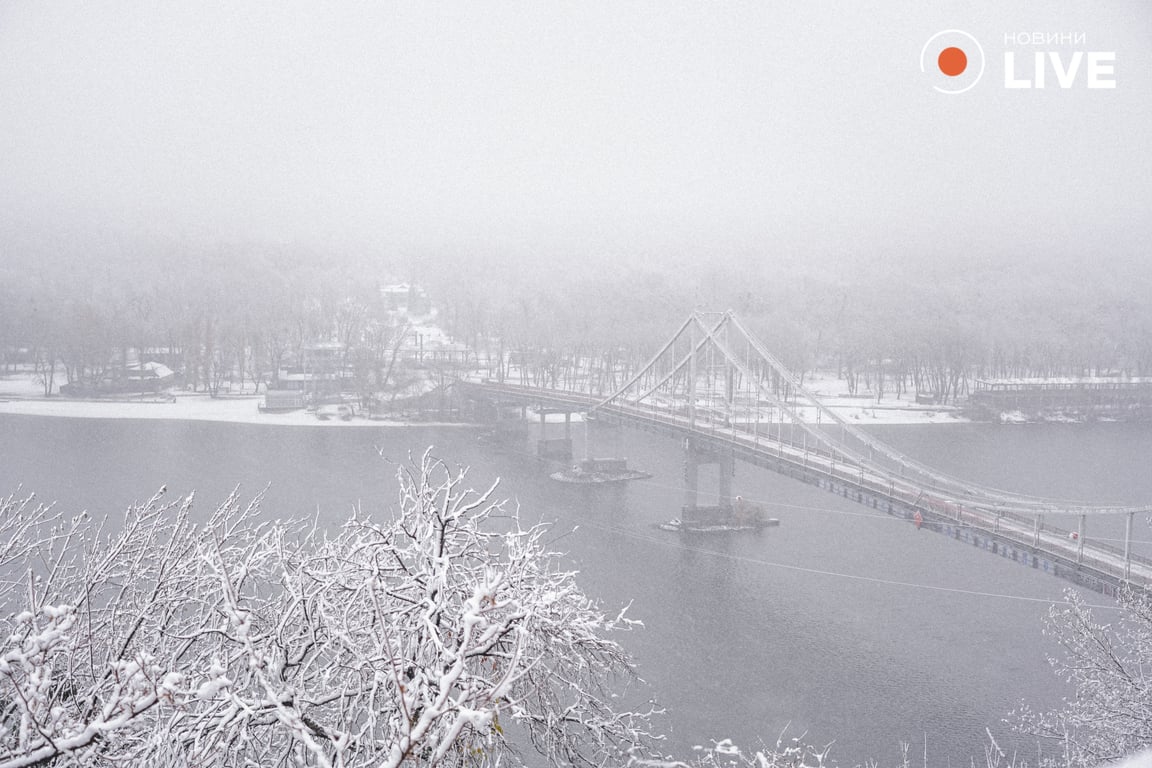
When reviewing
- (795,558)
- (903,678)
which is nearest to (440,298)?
(795,558)

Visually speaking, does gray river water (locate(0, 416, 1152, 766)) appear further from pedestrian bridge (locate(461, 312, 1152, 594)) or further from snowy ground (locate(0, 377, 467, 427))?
snowy ground (locate(0, 377, 467, 427))

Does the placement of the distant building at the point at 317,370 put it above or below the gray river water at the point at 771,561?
above

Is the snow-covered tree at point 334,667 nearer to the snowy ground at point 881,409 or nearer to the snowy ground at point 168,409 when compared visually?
the snowy ground at point 168,409

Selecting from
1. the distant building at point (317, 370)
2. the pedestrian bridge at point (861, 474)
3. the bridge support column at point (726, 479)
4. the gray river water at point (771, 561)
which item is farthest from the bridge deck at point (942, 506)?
the distant building at point (317, 370)

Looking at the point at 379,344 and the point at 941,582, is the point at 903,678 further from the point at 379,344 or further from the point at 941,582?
the point at 379,344

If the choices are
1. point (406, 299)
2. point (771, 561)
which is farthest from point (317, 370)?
point (771, 561)

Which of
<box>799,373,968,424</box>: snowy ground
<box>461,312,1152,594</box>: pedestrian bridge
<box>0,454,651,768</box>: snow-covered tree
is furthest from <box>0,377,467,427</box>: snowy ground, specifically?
<box>0,454,651,768</box>: snow-covered tree

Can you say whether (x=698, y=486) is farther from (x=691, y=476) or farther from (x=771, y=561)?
(x=771, y=561)
